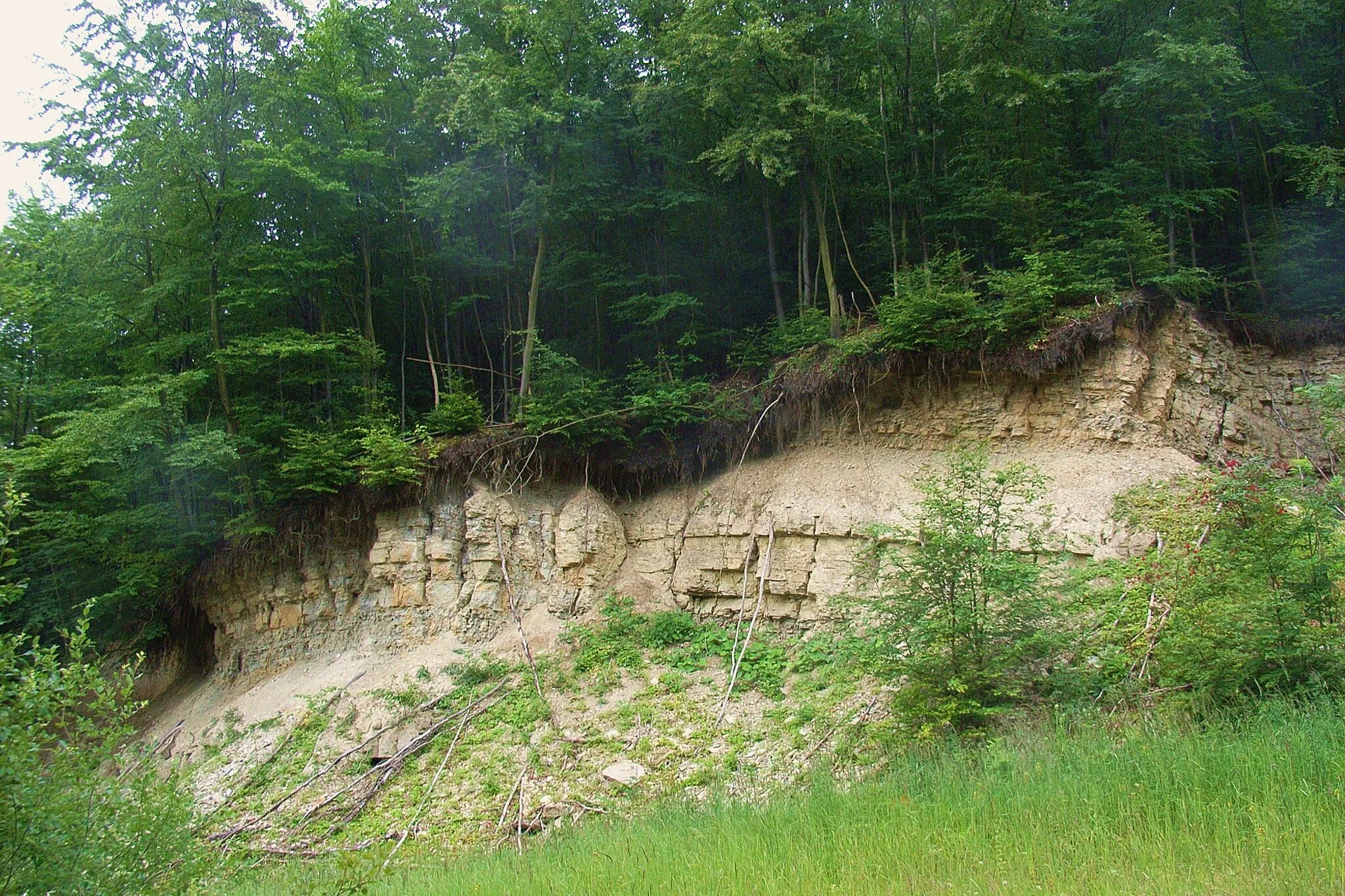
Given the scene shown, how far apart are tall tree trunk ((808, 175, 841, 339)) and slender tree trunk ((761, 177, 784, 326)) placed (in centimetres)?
107

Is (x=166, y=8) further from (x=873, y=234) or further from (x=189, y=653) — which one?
(x=873, y=234)

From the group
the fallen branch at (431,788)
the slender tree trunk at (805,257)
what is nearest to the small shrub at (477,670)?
the fallen branch at (431,788)

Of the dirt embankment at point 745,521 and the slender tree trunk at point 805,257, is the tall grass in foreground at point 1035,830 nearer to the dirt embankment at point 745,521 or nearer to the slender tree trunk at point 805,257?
the dirt embankment at point 745,521

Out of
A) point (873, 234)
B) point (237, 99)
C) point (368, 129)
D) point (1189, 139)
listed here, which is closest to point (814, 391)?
point (873, 234)

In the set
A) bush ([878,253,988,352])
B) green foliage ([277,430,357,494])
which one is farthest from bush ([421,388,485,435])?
bush ([878,253,988,352])

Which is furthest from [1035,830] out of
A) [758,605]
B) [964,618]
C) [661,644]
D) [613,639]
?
[613,639]

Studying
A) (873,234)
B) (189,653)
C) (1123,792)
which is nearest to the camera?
(1123,792)

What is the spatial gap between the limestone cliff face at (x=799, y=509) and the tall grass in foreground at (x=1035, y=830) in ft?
16.6

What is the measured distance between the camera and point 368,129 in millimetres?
17922

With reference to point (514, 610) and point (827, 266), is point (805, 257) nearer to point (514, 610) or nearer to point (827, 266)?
point (827, 266)

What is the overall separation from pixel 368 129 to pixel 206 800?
13888mm

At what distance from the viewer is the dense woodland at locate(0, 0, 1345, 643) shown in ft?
50.2

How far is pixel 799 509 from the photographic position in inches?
579

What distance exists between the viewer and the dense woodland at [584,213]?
15.3 m
